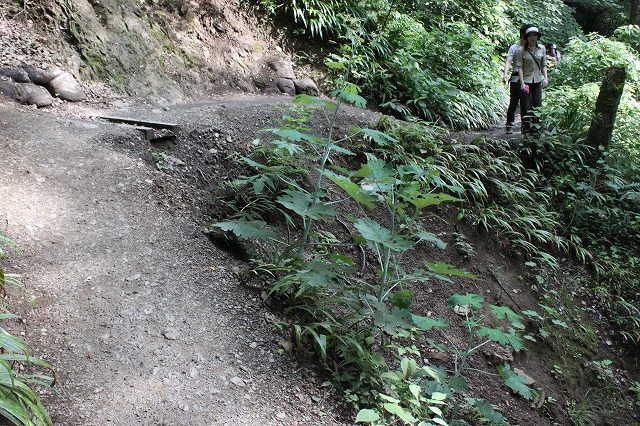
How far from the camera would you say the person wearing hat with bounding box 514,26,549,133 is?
7457 millimetres

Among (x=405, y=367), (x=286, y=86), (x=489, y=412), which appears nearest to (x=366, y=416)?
(x=405, y=367)

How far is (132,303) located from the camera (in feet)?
10.6

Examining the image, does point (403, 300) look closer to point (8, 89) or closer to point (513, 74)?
point (8, 89)

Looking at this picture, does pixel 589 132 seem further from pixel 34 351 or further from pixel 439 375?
pixel 34 351

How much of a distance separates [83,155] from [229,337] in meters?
2.33

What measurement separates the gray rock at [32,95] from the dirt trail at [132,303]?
0.94m

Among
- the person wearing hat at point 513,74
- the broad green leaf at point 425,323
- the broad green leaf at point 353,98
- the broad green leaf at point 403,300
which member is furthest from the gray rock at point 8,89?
the person wearing hat at point 513,74

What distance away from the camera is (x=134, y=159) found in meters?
4.69

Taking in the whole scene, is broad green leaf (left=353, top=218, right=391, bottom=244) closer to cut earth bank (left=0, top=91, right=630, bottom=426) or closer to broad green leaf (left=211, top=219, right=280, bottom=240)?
broad green leaf (left=211, top=219, right=280, bottom=240)

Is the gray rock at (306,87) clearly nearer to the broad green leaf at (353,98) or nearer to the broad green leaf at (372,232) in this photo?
the broad green leaf at (353,98)

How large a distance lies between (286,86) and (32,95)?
397 centimetres

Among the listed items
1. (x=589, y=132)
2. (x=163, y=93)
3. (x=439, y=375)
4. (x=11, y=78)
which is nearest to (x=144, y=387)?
(x=439, y=375)

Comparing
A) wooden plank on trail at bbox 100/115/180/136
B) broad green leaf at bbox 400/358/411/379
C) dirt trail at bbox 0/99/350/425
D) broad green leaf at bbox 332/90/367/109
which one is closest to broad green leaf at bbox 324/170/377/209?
broad green leaf at bbox 332/90/367/109

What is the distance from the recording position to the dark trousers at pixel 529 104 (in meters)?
7.73
